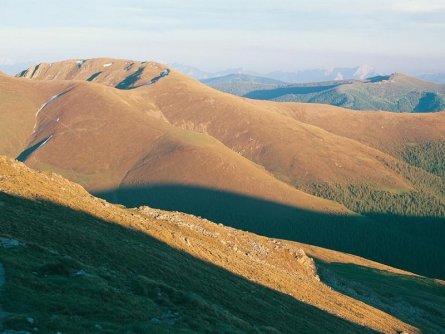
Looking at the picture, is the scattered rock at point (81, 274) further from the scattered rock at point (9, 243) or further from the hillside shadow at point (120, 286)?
the scattered rock at point (9, 243)

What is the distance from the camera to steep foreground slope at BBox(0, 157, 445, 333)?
33.9 meters

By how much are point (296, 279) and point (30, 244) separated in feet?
183

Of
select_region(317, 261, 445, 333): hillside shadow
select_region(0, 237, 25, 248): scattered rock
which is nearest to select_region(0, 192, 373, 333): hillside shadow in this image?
select_region(0, 237, 25, 248): scattered rock

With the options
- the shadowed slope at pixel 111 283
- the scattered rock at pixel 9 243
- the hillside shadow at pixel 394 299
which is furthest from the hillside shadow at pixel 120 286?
the hillside shadow at pixel 394 299

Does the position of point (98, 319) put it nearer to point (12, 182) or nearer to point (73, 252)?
point (73, 252)

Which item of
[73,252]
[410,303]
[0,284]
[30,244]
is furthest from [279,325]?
[410,303]

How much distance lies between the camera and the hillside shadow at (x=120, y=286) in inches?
1315

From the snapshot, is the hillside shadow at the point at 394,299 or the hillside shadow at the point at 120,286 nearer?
the hillside shadow at the point at 120,286

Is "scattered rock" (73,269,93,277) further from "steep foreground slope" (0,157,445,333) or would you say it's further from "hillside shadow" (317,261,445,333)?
"hillside shadow" (317,261,445,333)

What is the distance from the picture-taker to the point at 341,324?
67750mm

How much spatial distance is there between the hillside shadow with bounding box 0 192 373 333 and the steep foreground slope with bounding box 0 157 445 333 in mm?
132

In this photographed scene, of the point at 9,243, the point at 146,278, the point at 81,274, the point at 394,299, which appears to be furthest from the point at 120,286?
the point at 394,299

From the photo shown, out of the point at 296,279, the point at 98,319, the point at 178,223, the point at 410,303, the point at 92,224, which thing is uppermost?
the point at 98,319

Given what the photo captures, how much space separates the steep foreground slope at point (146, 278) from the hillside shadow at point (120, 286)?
0.13 metres
